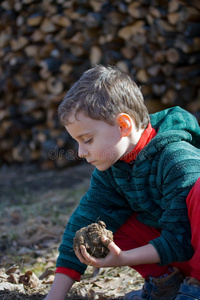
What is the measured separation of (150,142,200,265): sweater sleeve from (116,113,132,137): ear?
0.20 metres

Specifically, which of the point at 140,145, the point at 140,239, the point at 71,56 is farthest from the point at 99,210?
the point at 71,56

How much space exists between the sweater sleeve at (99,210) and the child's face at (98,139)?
0.24 meters

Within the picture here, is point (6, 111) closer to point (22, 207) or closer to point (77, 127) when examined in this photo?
point (22, 207)

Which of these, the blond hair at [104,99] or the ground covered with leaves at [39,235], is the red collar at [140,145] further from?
the ground covered with leaves at [39,235]

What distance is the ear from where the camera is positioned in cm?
167

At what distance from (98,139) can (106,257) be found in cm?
45

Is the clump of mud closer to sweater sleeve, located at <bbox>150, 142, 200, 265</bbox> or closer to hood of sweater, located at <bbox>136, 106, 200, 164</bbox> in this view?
sweater sleeve, located at <bbox>150, 142, 200, 265</bbox>

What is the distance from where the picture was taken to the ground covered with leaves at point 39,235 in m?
2.03

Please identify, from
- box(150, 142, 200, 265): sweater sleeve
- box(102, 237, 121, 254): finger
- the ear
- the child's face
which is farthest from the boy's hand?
the ear

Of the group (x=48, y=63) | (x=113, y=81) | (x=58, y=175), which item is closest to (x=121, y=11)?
(x=48, y=63)

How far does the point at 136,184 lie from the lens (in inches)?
68.4

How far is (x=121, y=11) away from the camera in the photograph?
4.30 meters

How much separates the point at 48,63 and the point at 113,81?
346 centimetres

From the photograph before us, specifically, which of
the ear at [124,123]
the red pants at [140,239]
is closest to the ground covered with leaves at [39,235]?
the red pants at [140,239]
